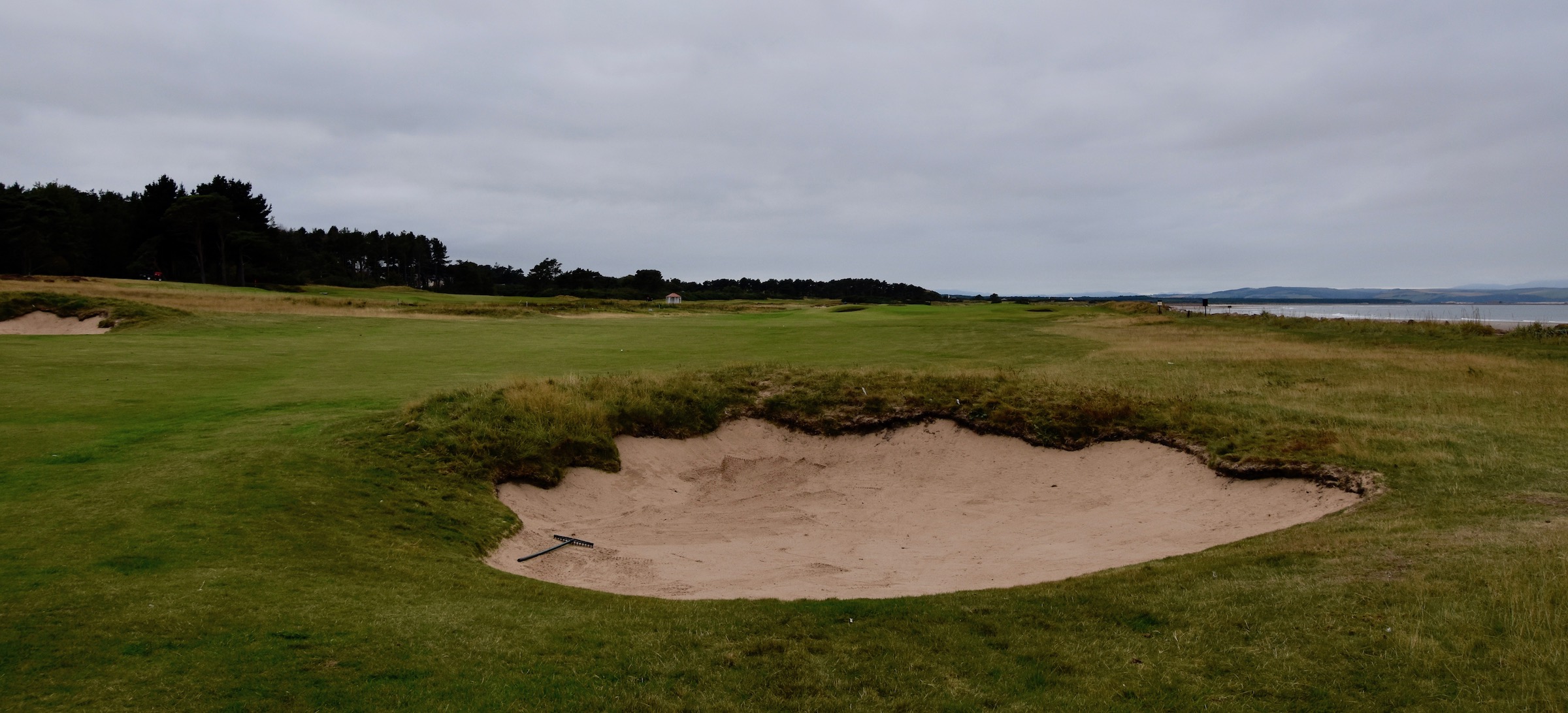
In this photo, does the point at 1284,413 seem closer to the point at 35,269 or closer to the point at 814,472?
the point at 814,472

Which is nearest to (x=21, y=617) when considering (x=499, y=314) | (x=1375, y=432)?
(x=1375, y=432)

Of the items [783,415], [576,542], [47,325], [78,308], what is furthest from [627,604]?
[47,325]

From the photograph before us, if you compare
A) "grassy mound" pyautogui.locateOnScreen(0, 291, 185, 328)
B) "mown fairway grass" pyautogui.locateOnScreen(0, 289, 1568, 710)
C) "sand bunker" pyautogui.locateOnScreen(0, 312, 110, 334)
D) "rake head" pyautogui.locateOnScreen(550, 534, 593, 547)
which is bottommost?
"rake head" pyautogui.locateOnScreen(550, 534, 593, 547)

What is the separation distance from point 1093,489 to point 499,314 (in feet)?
151

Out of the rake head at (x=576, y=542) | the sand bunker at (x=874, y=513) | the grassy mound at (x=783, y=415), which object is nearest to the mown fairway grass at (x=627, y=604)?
the grassy mound at (x=783, y=415)

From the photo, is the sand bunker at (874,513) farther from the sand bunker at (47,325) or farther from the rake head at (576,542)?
the sand bunker at (47,325)

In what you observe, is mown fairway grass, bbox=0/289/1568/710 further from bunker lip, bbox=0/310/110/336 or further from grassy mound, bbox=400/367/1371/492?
bunker lip, bbox=0/310/110/336

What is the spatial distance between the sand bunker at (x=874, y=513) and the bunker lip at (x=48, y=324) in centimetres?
2958

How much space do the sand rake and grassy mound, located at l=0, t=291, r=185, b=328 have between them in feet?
96.1

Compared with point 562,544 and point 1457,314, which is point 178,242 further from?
point 1457,314

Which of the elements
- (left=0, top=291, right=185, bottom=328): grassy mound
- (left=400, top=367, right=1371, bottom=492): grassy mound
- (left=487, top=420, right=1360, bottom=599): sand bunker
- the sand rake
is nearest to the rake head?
the sand rake

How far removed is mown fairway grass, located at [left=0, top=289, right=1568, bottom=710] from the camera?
587 cm

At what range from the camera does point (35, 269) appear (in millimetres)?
78125

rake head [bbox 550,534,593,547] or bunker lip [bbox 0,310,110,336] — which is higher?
bunker lip [bbox 0,310,110,336]
